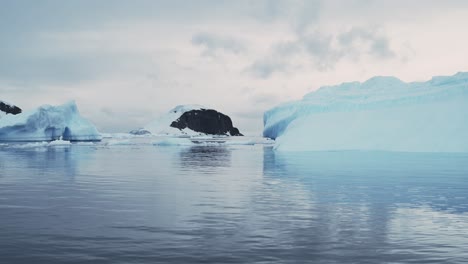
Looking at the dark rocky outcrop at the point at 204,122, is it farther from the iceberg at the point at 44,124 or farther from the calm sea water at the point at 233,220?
the calm sea water at the point at 233,220

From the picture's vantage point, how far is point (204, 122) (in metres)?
188

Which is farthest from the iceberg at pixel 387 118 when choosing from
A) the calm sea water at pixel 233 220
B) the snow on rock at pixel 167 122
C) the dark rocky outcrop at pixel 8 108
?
the snow on rock at pixel 167 122

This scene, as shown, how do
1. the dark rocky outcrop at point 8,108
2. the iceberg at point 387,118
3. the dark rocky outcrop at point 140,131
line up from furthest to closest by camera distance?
the dark rocky outcrop at point 140,131 < the dark rocky outcrop at point 8,108 < the iceberg at point 387,118

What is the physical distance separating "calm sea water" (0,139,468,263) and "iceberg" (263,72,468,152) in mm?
13483

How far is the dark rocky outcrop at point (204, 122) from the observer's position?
186625 millimetres

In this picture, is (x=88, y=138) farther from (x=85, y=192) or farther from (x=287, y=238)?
(x=287, y=238)

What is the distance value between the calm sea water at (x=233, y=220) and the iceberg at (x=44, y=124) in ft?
136

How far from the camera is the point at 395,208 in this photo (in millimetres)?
10180

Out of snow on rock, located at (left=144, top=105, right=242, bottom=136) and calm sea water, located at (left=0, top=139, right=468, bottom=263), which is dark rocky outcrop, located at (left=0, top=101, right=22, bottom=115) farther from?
calm sea water, located at (left=0, top=139, right=468, bottom=263)

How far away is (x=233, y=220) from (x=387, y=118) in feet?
81.8

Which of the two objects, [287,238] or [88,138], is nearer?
[287,238]

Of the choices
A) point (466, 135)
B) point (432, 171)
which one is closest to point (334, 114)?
point (466, 135)

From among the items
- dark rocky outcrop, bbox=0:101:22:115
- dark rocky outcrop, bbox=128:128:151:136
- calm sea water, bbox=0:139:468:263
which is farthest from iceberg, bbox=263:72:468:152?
dark rocky outcrop, bbox=128:128:151:136

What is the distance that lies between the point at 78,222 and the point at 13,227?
0.99 meters
